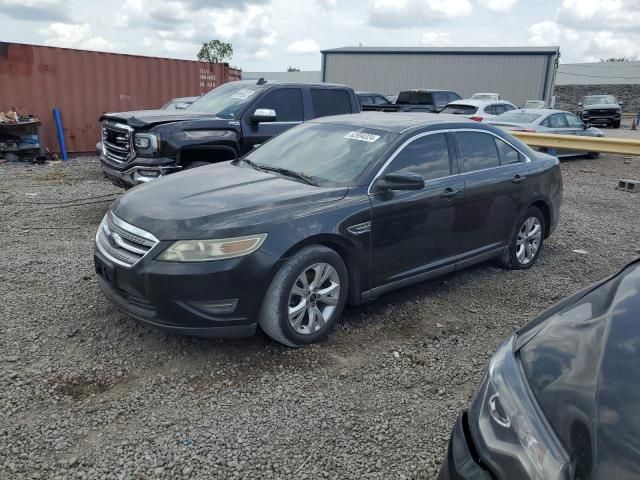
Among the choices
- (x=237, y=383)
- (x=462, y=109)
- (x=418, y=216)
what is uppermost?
(x=462, y=109)

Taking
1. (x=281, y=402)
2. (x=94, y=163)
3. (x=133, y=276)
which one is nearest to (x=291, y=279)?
Result: (x=281, y=402)

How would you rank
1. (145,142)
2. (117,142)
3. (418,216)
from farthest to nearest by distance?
(117,142), (145,142), (418,216)

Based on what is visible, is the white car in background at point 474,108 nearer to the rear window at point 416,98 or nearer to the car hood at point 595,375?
the rear window at point 416,98

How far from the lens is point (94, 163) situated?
12.1 meters

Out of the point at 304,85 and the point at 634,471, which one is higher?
the point at 304,85

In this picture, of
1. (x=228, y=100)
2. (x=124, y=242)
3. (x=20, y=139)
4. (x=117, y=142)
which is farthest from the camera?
(x=20, y=139)

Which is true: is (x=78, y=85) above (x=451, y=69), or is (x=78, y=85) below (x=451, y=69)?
below

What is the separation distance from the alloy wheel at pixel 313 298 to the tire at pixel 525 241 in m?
2.40

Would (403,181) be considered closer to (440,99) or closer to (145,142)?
(145,142)

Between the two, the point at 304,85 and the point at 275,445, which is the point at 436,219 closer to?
the point at 275,445

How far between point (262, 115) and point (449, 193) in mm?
3477

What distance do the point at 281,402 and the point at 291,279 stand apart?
0.78 meters

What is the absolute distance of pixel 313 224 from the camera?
3672 mm

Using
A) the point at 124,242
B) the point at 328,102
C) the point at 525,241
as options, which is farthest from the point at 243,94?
the point at 124,242
